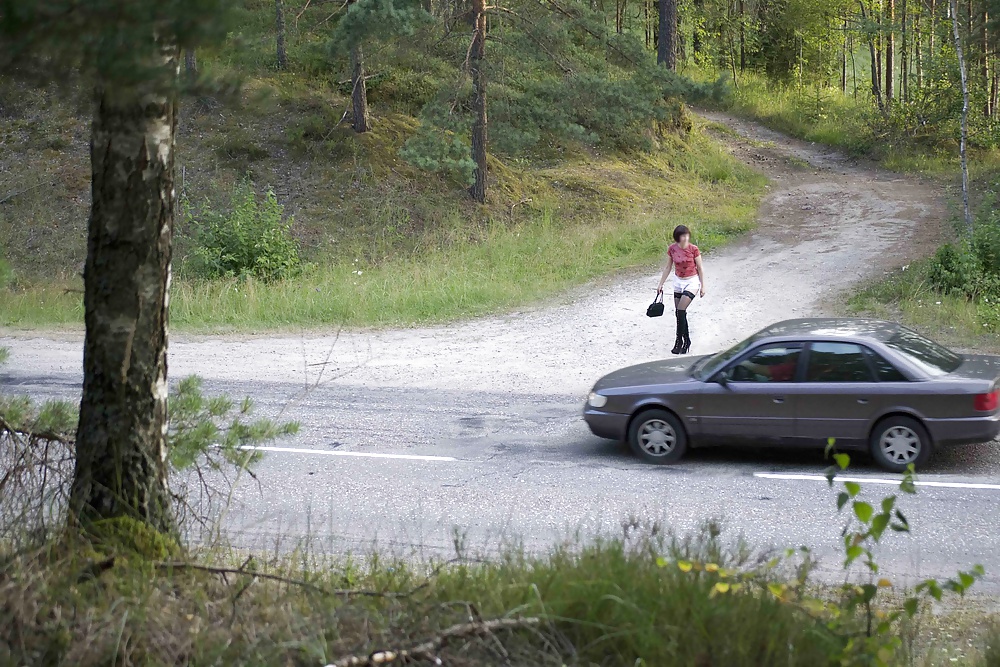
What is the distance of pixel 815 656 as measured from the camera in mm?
3760

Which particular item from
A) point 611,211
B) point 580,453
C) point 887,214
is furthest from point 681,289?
point 887,214

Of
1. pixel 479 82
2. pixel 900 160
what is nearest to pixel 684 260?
pixel 479 82

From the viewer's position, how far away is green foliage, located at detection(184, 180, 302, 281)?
67.8ft

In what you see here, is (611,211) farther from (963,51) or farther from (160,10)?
(160,10)

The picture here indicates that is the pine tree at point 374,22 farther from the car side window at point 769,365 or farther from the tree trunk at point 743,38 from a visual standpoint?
the tree trunk at point 743,38

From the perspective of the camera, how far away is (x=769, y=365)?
9633 millimetres

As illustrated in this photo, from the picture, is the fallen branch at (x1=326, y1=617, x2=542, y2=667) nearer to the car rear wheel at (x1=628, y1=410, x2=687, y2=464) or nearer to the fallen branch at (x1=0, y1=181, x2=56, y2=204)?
the car rear wheel at (x1=628, y1=410, x2=687, y2=464)

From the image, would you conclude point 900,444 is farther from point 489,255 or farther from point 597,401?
point 489,255

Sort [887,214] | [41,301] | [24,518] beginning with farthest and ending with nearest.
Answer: [887,214] → [41,301] → [24,518]

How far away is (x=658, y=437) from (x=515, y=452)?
4.88ft

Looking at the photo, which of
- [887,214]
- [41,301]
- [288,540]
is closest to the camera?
→ [288,540]

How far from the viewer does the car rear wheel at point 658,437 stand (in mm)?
9836

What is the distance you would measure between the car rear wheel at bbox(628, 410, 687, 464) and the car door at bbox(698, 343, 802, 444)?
→ 252 mm

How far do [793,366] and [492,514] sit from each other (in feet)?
10.9
